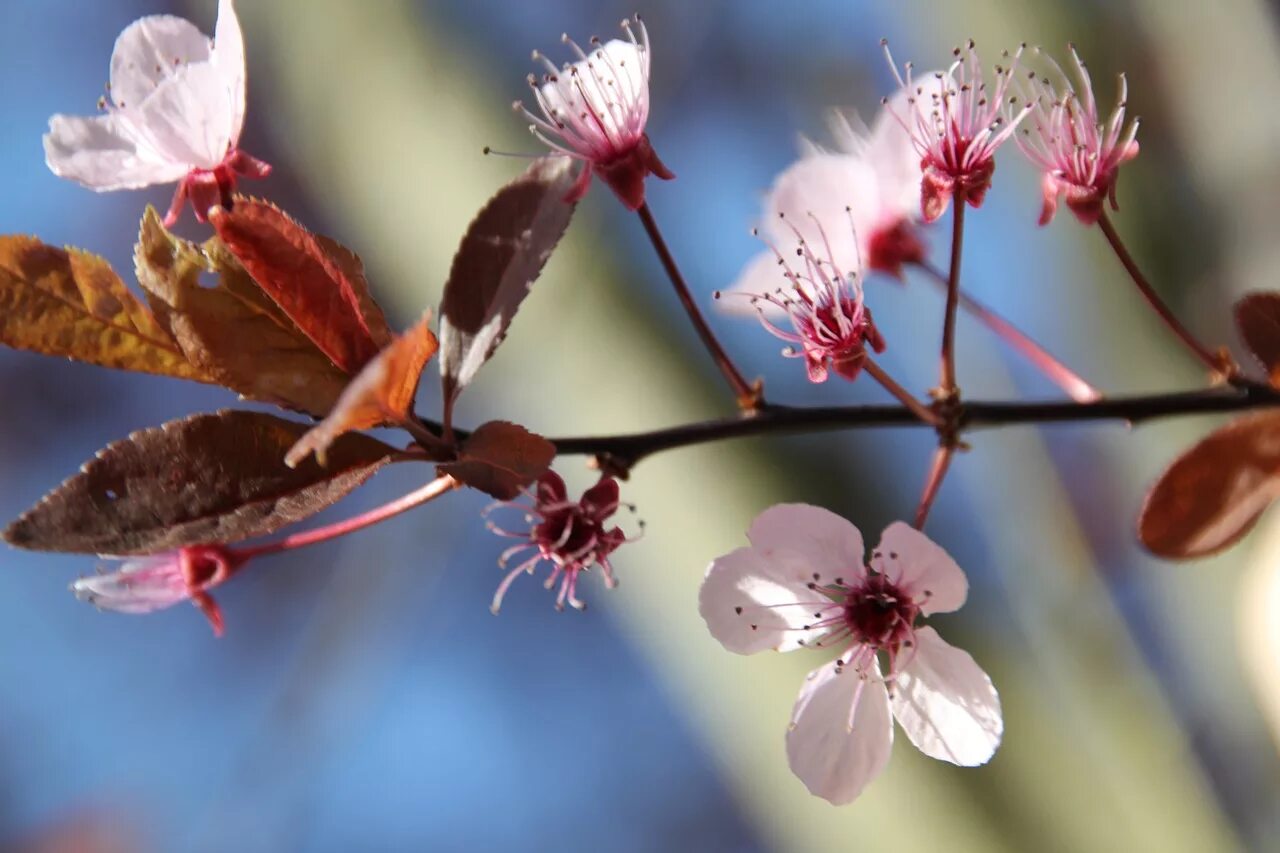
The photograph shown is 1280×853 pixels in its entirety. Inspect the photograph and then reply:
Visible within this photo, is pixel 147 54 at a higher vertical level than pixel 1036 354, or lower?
lower

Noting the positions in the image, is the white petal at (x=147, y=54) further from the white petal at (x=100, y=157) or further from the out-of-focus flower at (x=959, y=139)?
the out-of-focus flower at (x=959, y=139)

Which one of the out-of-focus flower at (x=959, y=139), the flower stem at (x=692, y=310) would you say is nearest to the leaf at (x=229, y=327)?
the flower stem at (x=692, y=310)

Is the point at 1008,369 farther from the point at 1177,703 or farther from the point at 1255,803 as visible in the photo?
the point at 1255,803

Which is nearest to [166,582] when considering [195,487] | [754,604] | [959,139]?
[195,487]

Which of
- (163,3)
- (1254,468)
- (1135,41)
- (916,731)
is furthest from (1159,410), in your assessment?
(163,3)

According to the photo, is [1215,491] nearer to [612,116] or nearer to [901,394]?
[901,394]
